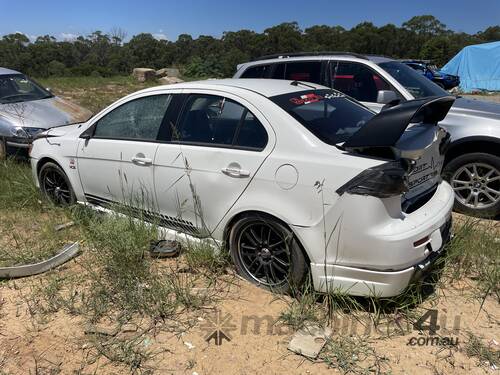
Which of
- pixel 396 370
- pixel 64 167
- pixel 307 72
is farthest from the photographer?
pixel 307 72

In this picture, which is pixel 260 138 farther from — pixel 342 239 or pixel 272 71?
pixel 272 71

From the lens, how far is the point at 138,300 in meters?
3.28

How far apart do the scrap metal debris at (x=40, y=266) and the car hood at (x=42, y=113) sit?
3.76m

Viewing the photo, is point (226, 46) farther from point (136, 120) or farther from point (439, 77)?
point (136, 120)

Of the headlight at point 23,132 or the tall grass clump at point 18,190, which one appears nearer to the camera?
the tall grass clump at point 18,190

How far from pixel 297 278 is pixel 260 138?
1.05 metres

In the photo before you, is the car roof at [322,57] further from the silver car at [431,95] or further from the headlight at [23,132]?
the headlight at [23,132]

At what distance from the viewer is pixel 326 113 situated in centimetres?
358

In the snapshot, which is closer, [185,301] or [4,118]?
[185,301]

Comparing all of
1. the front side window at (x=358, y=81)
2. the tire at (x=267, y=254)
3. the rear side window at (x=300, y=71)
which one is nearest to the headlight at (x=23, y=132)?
the rear side window at (x=300, y=71)

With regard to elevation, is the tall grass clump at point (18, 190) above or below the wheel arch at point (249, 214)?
below

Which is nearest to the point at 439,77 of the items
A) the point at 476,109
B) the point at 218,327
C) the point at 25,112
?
the point at 476,109

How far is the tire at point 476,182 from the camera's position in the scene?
16.2ft

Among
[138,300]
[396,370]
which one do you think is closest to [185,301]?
[138,300]
